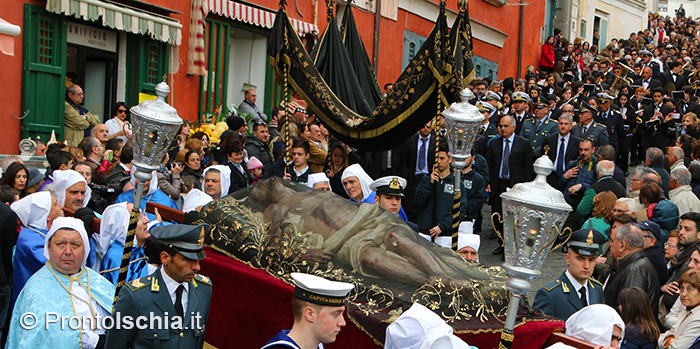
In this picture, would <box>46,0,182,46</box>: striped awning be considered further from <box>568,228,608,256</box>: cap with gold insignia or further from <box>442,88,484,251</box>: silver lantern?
<box>568,228,608,256</box>: cap with gold insignia

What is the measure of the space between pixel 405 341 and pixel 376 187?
11.9 ft

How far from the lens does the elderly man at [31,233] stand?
6023 millimetres

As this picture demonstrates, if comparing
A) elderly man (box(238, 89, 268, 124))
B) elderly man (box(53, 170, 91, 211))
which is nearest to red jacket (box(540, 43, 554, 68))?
elderly man (box(238, 89, 268, 124))

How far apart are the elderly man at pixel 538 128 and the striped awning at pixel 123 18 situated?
611cm

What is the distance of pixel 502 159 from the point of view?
12.1 metres

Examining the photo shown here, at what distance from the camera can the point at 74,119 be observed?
1215cm

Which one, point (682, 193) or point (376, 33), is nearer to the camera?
point (682, 193)

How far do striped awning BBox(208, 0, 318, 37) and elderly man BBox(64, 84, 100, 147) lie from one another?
3.65 metres

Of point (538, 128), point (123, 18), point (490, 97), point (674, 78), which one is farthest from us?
point (674, 78)

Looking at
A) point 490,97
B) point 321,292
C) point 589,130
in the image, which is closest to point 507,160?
point 589,130

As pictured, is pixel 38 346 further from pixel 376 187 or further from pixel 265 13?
pixel 265 13

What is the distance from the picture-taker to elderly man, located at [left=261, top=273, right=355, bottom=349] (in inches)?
157

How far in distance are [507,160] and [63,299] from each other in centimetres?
792

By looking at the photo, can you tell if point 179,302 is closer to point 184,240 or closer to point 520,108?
point 184,240
